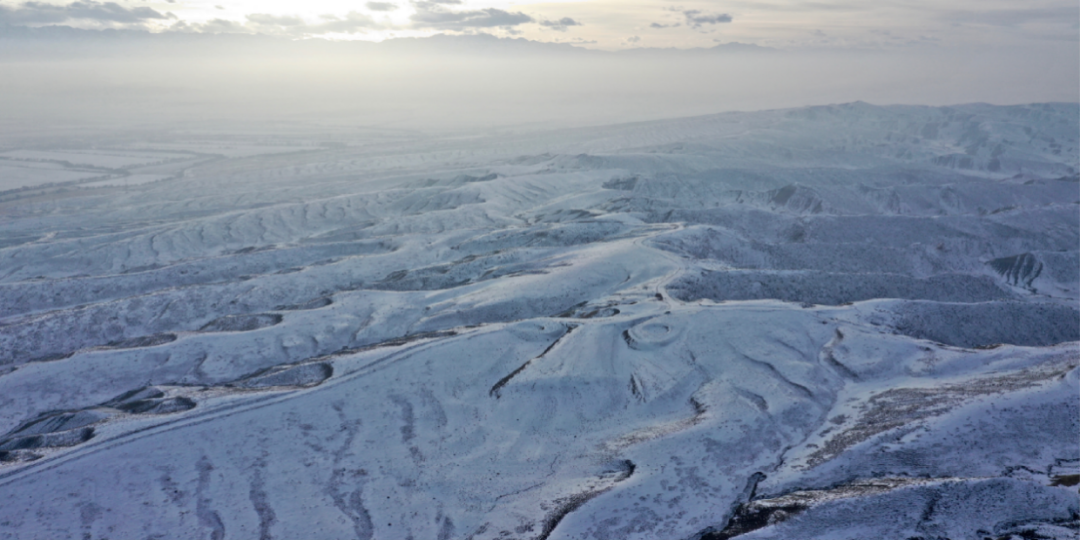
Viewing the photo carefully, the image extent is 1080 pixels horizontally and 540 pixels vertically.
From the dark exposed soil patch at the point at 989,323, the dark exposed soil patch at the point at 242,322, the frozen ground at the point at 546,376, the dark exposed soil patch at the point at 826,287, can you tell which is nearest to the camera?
the frozen ground at the point at 546,376

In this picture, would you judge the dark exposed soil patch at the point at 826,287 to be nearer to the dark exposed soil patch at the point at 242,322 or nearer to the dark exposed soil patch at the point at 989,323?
the dark exposed soil patch at the point at 989,323

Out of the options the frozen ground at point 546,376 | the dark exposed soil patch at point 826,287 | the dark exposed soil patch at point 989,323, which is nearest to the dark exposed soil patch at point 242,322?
the frozen ground at point 546,376

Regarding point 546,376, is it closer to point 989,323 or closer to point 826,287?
point 826,287

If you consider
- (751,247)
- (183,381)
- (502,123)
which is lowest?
(183,381)

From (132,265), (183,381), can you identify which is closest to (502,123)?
(132,265)

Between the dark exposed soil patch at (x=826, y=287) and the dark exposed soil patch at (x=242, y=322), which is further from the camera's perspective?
the dark exposed soil patch at (x=826, y=287)

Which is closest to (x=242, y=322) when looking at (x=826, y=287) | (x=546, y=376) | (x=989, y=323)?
(x=546, y=376)

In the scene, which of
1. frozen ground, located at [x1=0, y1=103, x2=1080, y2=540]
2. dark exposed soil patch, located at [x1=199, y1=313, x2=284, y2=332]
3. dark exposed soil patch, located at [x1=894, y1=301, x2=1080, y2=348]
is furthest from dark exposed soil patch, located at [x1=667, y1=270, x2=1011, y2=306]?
dark exposed soil patch, located at [x1=199, y1=313, x2=284, y2=332]

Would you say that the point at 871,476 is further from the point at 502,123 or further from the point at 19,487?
the point at 502,123

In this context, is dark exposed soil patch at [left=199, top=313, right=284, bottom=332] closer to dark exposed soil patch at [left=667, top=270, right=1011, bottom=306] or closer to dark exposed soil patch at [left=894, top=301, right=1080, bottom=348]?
dark exposed soil patch at [left=667, top=270, right=1011, bottom=306]
